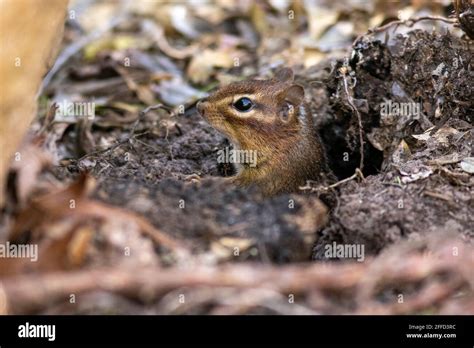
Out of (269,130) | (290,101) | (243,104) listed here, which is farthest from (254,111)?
(290,101)

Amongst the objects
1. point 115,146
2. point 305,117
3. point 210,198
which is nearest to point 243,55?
point 305,117

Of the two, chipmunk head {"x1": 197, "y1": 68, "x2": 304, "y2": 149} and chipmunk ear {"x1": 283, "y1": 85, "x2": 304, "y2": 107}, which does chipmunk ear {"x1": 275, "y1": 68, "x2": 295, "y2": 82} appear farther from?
chipmunk ear {"x1": 283, "y1": 85, "x2": 304, "y2": 107}

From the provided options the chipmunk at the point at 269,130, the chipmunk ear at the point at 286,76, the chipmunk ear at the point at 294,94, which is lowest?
the chipmunk at the point at 269,130

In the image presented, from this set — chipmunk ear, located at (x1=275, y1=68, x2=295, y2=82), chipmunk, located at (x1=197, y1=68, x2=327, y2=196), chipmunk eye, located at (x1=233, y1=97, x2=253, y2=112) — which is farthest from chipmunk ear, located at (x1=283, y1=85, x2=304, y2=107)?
chipmunk ear, located at (x1=275, y1=68, x2=295, y2=82)

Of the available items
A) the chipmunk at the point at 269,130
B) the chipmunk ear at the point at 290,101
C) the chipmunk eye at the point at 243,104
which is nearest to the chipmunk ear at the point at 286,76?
the chipmunk at the point at 269,130

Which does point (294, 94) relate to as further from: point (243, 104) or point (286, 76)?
point (286, 76)

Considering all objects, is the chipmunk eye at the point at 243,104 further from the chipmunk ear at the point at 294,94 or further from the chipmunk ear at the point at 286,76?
the chipmunk ear at the point at 286,76

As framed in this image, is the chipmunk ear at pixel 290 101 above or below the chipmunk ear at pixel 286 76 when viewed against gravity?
below
